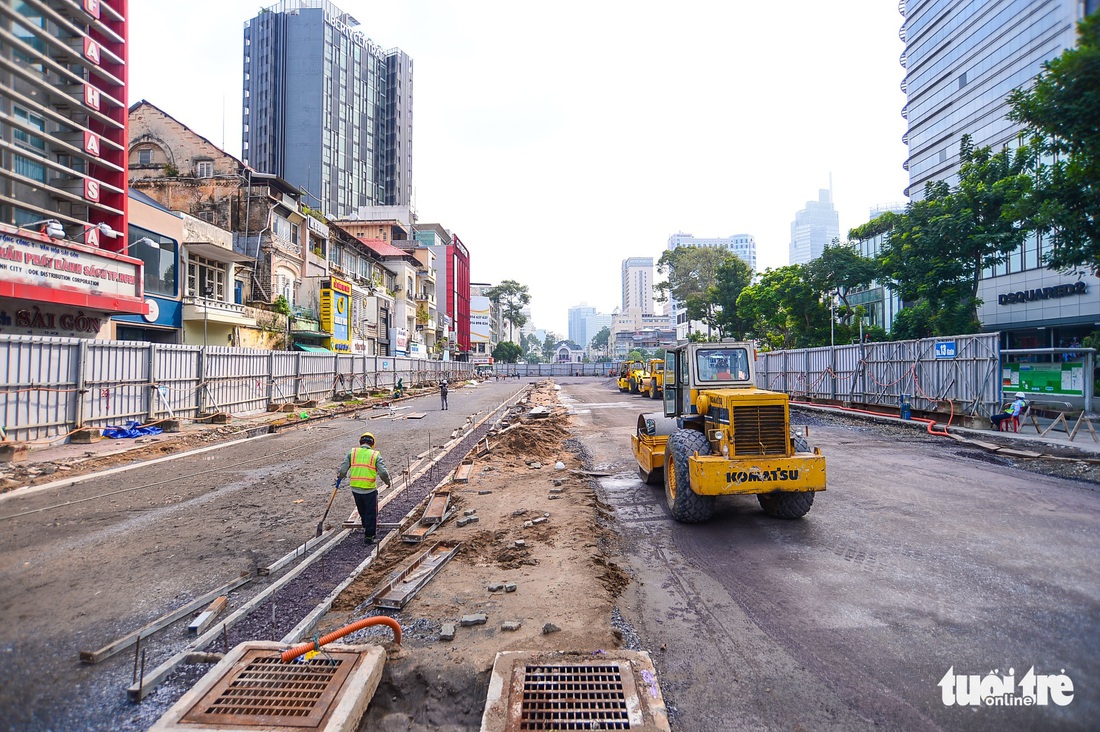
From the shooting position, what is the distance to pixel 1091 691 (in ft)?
11.1

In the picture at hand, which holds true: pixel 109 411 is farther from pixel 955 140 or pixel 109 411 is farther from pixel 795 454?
pixel 955 140

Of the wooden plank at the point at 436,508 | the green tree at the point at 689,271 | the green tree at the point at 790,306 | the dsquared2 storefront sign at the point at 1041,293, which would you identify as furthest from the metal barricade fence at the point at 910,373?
the green tree at the point at 689,271

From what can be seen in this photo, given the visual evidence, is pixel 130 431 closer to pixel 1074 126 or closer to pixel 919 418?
pixel 1074 126

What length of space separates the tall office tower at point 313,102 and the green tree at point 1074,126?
7579 cm

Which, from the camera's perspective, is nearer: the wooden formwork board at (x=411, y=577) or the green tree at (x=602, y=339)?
the wooden formwork board at (x=411, y=577)

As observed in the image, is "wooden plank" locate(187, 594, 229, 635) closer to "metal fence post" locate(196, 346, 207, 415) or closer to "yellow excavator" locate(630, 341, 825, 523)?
"yellow excavator" locate(630, 341, 825, 523)

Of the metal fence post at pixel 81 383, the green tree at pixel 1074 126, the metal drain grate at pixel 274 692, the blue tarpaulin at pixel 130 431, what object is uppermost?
the green tree at pixel 1074 126

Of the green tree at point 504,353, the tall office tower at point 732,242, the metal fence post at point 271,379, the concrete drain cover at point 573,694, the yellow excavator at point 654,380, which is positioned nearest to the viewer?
the concrete drain cover at point 573,694

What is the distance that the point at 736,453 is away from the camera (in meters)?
6.84

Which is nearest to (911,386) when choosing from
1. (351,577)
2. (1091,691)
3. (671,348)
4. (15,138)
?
(671,348)

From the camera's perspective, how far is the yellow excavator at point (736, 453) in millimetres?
6629

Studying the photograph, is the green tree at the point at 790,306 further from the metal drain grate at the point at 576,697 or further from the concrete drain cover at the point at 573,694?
the metal drain grate at the point at 576,697

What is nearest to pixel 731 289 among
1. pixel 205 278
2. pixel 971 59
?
pixel 971 59

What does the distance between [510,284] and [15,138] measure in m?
91.7
